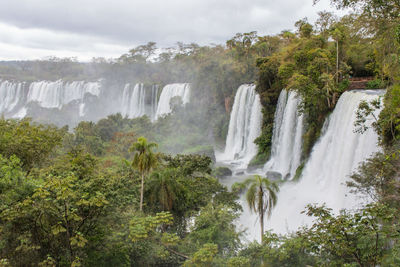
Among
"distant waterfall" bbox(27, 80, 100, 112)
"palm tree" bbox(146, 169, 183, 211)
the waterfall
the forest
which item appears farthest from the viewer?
the waterfall

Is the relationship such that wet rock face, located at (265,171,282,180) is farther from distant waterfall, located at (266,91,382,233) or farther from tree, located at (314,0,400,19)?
tree, located at (314,0,400,19)

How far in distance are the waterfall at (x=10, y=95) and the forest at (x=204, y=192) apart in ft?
119

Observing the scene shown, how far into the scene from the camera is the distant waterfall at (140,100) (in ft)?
153

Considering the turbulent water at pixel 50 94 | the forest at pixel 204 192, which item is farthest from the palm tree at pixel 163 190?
the turbulent water at pixel 50 94

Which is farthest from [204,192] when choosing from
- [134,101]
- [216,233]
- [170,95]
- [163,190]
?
[134,101]

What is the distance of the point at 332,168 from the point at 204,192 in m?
6.88

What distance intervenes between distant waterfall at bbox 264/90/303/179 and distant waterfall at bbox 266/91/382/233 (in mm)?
2157

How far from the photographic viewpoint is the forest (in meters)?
6.93

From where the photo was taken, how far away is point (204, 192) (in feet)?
47.9

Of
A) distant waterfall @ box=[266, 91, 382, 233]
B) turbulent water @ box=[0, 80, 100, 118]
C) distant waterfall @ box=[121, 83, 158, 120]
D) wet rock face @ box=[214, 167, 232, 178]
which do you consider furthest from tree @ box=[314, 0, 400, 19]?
A: turbulent water @ box=[0, 80, 100, 118]

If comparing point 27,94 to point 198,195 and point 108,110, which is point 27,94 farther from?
point 198,195

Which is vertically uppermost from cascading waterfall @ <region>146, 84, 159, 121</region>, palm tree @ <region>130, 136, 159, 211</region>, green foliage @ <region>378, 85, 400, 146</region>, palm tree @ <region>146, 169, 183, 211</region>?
cascading waterfall @ <region>146, 84, 159, 121</region>

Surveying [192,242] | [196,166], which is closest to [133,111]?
[196,166]

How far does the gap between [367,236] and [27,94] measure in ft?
212
